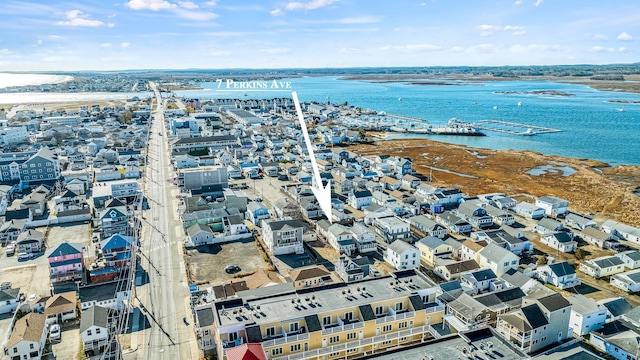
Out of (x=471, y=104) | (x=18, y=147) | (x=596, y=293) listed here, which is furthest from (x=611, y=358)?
(x=471, y=104)

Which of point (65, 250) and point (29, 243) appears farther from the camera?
point (29, 243)

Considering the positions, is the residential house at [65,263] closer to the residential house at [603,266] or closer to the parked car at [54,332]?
the parked car at [54,332]

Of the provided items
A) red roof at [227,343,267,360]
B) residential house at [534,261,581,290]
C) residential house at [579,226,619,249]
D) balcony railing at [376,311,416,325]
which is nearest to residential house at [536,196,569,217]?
residential house at [579,226,619,249]

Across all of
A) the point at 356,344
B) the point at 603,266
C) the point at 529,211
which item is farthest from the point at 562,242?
the point at 356,344

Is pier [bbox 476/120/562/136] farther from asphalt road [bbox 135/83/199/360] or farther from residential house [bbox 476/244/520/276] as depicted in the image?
asphalt road [bbox 135/83/199/360]

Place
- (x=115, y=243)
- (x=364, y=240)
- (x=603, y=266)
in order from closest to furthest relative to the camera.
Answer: (x=603, y=266) < (x=115, y=243) < (x=364, y=240)

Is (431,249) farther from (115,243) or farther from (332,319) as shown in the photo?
(115,243)
